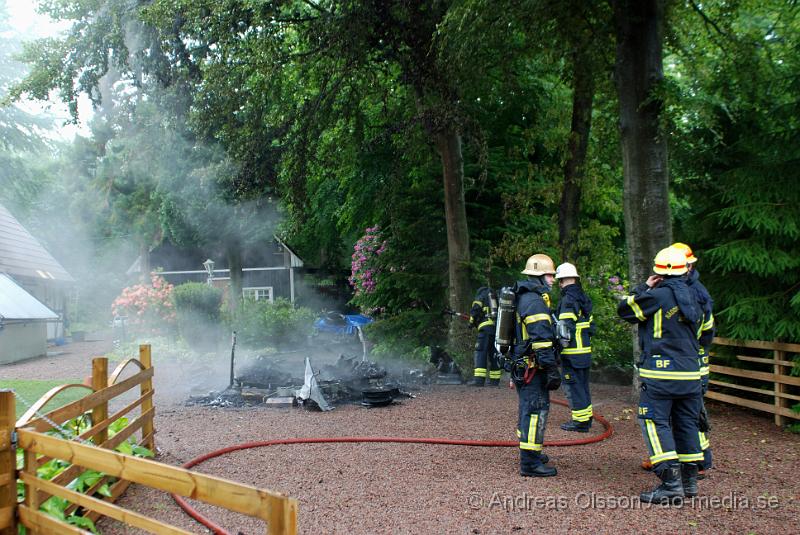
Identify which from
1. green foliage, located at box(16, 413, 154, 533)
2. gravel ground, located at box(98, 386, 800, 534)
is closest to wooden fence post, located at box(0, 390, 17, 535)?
green foliage, located at box(16, 413, 154, 533)

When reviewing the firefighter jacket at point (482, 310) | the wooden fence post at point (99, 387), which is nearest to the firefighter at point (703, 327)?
the firefighter jacket at point (482, 310)

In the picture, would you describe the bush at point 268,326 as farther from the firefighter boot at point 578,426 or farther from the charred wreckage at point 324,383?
the firefighter boot at point 578,426

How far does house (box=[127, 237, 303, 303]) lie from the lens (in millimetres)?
33281

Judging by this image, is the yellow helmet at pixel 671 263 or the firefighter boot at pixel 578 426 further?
the firefighter boot at pixel 578 426

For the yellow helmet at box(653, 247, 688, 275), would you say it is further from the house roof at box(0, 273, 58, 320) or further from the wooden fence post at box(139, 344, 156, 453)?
the house roof at box(0, 273, 58, 320)

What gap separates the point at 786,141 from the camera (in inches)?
287

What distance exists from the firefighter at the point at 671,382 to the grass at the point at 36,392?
26.6 feet

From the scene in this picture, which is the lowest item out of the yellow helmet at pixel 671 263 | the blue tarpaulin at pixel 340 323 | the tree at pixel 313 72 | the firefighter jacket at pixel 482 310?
the blue tarpaulin at pixel 340 323

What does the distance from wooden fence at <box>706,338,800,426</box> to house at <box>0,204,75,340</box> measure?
16366 millimetres

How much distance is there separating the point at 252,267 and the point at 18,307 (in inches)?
818

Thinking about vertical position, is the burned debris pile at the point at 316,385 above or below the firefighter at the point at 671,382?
below

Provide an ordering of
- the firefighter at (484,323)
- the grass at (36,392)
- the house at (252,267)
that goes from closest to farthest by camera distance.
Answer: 1. the firefighter at (484,323)
2. the grass at (36,392)
3. the house at (252,267)

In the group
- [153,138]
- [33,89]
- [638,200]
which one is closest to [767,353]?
[638,200]

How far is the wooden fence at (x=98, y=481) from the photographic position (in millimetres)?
2287
